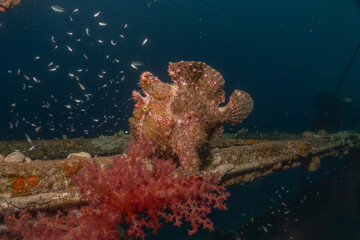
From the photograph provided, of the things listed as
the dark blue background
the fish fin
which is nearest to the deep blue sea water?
the dark blue background

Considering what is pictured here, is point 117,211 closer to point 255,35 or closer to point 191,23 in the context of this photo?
point 191,23

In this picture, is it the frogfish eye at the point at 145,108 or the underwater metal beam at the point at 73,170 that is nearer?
the underwater metal beam at the point at 73,170

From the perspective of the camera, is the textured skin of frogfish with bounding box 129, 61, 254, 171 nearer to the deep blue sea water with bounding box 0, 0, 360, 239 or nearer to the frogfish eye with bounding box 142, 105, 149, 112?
the frogfish eye with bounding box 142, 105, 149, 112

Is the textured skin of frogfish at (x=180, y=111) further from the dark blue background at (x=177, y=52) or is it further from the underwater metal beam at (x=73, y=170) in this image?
the dark blue background at (x=177, y=52)

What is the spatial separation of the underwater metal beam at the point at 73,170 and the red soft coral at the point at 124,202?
0.21m

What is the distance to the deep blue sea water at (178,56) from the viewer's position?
167ft

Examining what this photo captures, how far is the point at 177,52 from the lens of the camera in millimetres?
99562

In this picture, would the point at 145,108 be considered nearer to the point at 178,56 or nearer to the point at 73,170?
the point at 73,170

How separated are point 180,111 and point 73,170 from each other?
1.93 meters

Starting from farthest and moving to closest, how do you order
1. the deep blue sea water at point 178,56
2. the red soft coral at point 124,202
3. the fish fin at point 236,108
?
the deep blue sea water at point 178,56, the fish fin at point 236,108, the red soft coral at point 124,202

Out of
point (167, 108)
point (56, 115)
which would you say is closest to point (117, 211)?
point (167, 108)

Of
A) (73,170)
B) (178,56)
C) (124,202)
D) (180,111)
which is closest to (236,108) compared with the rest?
(180,111)

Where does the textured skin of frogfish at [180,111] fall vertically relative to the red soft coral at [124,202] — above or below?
above

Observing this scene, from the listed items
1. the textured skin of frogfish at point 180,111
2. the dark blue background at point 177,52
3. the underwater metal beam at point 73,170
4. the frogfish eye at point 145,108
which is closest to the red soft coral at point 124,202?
the underwater metal beam at point 73,170
